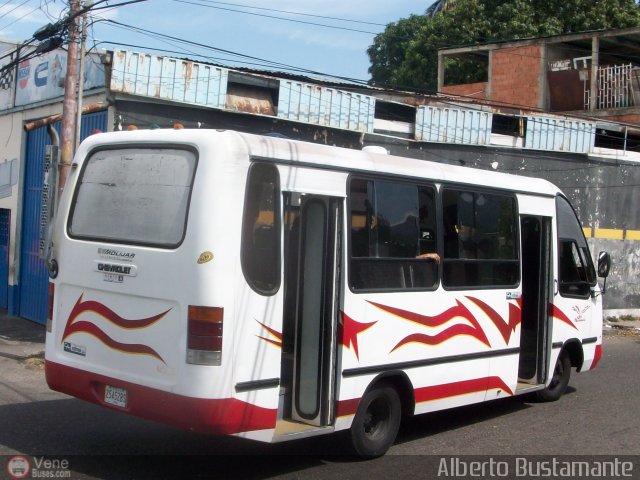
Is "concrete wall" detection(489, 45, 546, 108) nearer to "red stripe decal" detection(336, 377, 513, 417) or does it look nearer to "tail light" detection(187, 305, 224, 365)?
"red stripe decal" detection(336, 377, 513, 417)

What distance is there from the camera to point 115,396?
5.77 meters

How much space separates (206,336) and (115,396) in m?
1.02

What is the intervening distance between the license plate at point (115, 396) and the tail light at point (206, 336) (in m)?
0.75

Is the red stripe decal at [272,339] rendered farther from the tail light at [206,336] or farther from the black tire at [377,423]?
the black tire at [377,423]

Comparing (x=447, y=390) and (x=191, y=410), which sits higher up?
(x=191, y=410)

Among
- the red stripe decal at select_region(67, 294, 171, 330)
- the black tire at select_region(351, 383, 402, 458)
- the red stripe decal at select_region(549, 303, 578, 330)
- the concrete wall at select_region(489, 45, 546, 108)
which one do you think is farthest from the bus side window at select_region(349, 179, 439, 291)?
the concrete wall at select_region(489, 45, 546, 108)

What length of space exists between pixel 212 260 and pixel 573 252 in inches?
212

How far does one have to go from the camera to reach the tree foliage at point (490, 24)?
29.0 m

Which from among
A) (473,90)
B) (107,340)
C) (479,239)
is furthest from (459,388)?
(473,90)

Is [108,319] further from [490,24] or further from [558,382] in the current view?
[490,24]

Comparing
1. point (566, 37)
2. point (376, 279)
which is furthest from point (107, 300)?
point (566, 37)

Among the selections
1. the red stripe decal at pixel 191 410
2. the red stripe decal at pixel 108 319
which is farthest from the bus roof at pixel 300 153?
the red stripe decal at pixel 191 410

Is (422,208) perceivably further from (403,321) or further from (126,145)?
(126,145)

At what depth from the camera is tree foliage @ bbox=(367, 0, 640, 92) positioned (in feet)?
95.0
